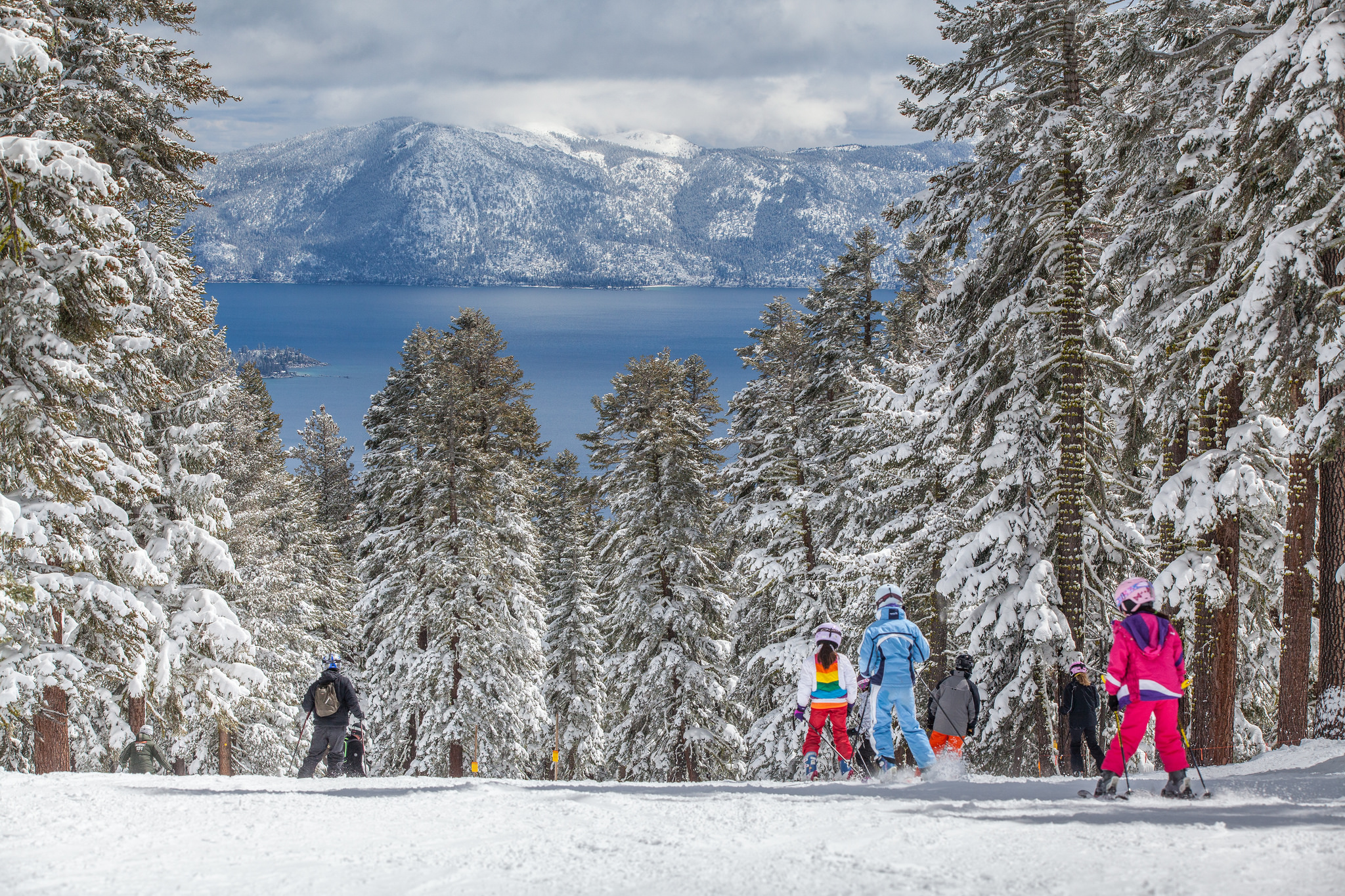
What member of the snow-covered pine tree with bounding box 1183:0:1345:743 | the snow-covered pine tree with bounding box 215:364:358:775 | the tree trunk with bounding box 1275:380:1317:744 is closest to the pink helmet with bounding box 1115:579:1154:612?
the snow-covered pine tree with bounding box 1183:0:1345:743

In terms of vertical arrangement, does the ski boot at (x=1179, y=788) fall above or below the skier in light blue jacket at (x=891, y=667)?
below

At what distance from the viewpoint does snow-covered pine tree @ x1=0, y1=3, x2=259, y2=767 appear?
1041cm

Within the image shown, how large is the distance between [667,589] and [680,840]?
17400 millimetres

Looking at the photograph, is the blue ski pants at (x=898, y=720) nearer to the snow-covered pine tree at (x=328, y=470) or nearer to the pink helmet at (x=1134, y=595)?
the pink helmet at (x=1134, y=595)

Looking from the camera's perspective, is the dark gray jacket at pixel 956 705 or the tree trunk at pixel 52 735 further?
the tree trunk at pixel 52 735

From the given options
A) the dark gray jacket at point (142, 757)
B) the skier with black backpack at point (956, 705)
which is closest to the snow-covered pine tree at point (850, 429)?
the skier with black backpack at point (956, 705)

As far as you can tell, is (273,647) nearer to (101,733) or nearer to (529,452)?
(101,733)

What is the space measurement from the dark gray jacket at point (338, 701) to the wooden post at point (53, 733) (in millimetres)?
3762

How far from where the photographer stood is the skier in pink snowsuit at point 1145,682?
689 cm

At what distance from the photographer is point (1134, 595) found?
7.07 m

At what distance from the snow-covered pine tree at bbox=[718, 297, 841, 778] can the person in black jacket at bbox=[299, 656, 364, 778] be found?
1111 cm

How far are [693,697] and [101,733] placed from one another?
44.1 feet

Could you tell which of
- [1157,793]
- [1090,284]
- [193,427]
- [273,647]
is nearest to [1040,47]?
[1090,284]

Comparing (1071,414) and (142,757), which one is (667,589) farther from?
(1071,414)
